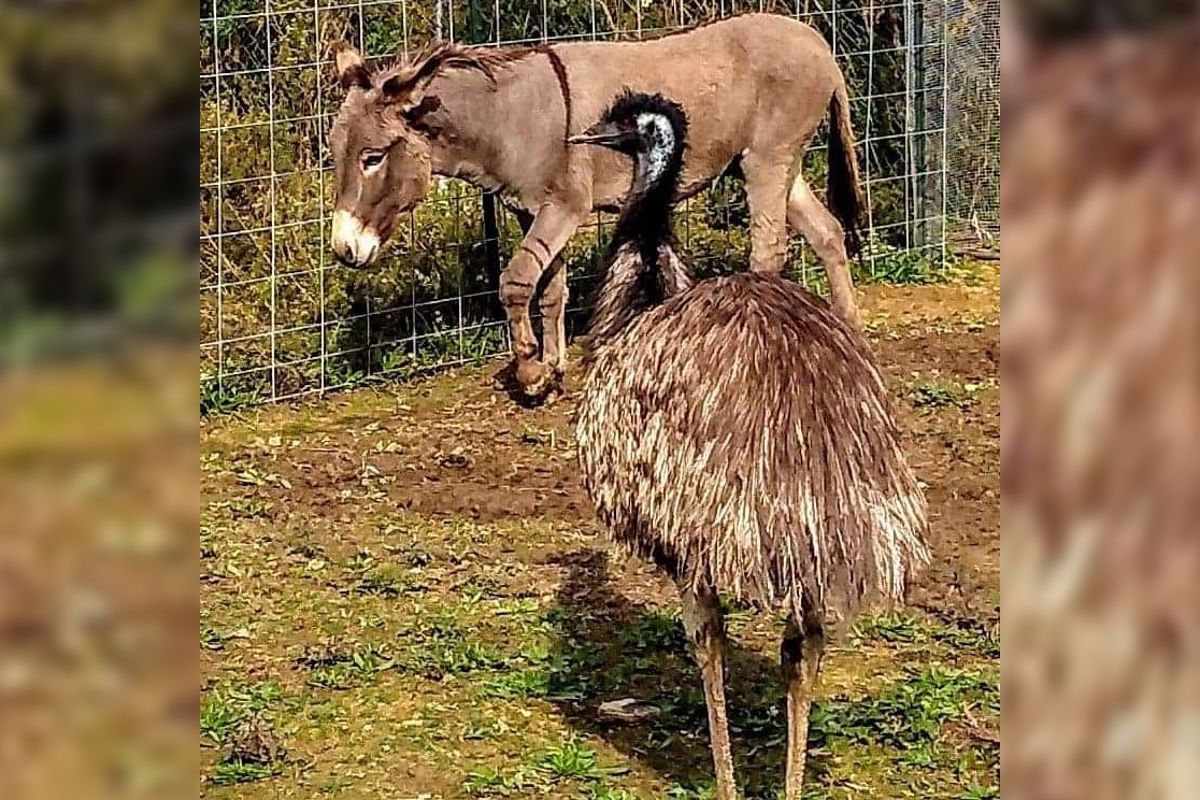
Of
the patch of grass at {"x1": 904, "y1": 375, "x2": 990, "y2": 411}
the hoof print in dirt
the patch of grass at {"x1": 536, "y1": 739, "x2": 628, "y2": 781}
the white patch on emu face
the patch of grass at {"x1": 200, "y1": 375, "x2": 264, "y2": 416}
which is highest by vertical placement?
the white patch on emu face

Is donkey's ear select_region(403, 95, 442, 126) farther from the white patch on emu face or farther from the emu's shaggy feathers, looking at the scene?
the emu's shaggy feathers

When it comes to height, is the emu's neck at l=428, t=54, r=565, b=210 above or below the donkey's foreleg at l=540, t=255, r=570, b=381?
above

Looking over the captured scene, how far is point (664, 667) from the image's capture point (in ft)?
16.2

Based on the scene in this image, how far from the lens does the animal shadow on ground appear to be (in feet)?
14.3

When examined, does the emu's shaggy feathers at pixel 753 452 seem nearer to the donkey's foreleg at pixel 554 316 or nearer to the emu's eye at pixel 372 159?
the emu's eye at pixel 372 159

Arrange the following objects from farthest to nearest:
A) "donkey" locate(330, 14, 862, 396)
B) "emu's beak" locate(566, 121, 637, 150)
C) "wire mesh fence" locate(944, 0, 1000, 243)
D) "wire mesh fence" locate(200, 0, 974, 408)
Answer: "wire mesh fence" locate(944, 0, 1000, 243), "wire mesh fence" locate(200, 0, 974, 408), "donkey" locate(330, 14, 862, 396), "emu's beak" locate(566, 121, 637, 150)

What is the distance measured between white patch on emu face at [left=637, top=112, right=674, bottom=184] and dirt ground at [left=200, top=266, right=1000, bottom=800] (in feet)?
3.28

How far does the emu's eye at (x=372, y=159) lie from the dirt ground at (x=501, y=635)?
1.13m

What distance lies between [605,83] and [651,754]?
153 inches

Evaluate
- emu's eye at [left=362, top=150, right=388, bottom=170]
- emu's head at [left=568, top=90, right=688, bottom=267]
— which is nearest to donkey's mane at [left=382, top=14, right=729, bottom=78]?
emu's eye at [left=362, top=150, right=388, bottom=170]

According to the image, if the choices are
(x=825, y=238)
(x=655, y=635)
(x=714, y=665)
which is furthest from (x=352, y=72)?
(x=714, y=665)
